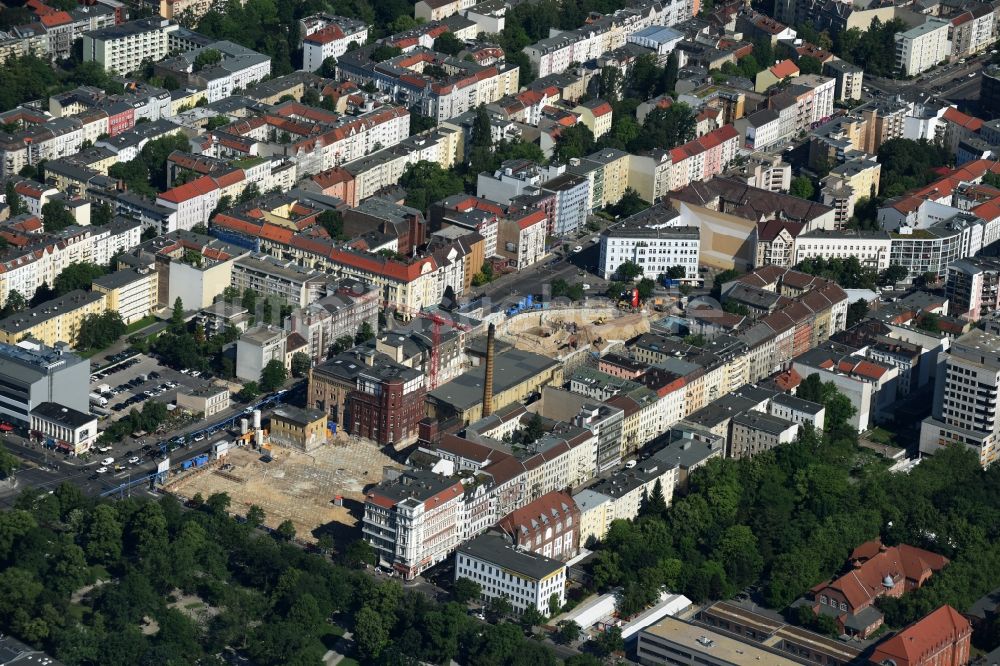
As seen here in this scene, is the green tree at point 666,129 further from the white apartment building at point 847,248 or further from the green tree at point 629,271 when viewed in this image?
the green tree at point 629,271

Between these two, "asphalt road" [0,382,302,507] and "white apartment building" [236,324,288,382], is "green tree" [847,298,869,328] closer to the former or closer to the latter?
"white apartment building" [236,324,288,382]

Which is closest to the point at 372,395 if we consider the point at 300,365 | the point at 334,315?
the point at 300,365

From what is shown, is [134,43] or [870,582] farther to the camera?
[134,43]

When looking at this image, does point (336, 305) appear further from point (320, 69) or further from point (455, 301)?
point (320, 69)

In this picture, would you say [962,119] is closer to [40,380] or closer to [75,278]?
[75,278]

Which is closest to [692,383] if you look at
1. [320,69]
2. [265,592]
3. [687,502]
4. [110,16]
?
[687,502]

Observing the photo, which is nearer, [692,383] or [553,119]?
[692,383]
